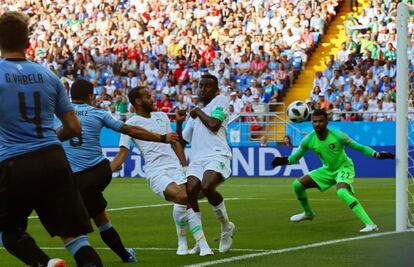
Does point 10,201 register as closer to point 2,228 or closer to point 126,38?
point 2,228

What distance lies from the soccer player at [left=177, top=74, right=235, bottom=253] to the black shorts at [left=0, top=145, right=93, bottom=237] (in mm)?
4182

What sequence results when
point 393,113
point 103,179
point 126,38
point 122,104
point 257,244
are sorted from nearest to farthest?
point 103,179
point 257,244
point 393,113
point 122,104
point 126,38

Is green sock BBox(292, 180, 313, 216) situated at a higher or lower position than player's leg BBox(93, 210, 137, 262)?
lower

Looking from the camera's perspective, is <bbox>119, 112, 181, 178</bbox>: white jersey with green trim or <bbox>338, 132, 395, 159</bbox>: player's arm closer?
<bbox>119, 112, 181, 178</bbox>: white jersey with green trim

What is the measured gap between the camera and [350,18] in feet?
111

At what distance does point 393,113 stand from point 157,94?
891cm

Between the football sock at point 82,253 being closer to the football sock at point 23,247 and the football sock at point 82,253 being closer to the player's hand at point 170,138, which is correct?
the football sock at point 23,247

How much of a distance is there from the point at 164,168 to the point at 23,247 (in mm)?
3722

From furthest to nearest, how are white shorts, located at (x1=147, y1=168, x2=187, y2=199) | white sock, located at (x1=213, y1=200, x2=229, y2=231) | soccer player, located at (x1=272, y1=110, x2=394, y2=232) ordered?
soccer player, located at (x1=272, y1=110, x2=394, y2=232), white sock, located at (x1=213, y1=200, x2=229, y2=231), white shorts, located at (x1=147, y1=168, x2=187, y2=199)

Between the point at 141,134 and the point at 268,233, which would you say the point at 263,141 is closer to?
the point at 268,233

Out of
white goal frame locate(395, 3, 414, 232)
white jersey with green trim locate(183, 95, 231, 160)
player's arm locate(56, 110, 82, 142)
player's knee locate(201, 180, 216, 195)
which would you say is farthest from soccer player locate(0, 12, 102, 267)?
white goal frame locate(395, 3, 414, 232)

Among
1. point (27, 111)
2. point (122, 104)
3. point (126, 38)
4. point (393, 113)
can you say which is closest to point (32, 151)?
point (27, 111)

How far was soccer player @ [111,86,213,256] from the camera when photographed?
11.0 meters

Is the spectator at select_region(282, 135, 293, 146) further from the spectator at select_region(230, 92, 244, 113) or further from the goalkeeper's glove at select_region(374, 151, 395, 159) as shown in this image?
the goalkeeper's glove at select_region(374, 151, 395, 159)
